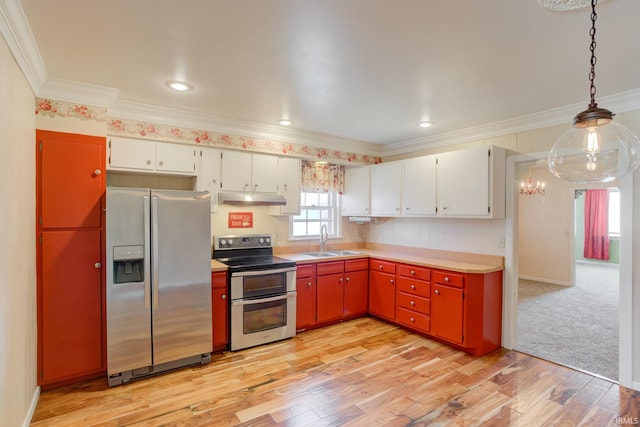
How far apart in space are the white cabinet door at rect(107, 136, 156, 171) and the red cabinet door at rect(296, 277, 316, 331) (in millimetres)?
2075

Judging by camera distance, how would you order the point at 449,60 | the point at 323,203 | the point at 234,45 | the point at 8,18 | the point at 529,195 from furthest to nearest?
the point at 529,195 < the point at 323,203 < the point at 449,60 < the point at 234,45 < the point at 8,18

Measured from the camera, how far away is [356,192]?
488 cm

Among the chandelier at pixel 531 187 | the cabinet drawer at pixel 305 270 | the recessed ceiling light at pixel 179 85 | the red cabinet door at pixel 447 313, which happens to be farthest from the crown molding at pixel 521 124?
the chandelier at pixel 531 187

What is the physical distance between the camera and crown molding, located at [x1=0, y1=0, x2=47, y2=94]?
1626 mm

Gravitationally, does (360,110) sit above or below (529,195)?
above

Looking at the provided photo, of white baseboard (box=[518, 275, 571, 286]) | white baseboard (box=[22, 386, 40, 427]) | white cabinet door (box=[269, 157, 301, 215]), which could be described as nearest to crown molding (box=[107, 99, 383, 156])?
white cabinet door (box=[269, 157, 301, 215])

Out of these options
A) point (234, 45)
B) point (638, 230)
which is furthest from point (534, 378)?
point (234, 45)

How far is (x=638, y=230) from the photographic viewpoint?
2676mm

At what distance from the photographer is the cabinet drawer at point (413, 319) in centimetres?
372

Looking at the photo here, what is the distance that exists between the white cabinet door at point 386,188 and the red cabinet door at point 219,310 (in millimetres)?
2321

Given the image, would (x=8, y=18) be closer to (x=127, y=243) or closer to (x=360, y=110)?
(x=127, y=243)

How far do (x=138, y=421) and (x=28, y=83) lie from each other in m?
2.51

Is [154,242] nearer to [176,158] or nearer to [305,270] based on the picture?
[176,158]

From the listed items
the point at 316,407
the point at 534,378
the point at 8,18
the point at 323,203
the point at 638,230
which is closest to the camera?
the point at 8,18
